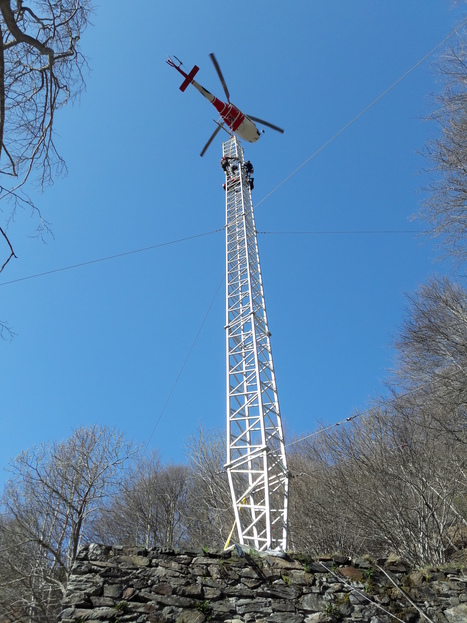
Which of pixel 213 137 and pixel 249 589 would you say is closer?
pixel 249 589

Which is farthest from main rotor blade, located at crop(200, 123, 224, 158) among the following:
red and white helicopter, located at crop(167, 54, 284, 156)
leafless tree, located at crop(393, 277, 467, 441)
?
leafless tree, located at crop(393, 277, 467, 441)

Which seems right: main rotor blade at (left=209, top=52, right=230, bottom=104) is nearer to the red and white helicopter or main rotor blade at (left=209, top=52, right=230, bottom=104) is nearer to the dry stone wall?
the red and white helicopter

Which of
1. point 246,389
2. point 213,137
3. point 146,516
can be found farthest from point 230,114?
point 146,516

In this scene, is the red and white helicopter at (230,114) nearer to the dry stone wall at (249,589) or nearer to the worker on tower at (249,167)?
the worker on tower at (249,167)

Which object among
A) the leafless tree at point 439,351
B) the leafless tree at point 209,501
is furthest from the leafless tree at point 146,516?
the leafless tree at point 439,351

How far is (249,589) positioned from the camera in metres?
4.40

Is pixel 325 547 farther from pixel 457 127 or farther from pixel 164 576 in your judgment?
pixel 457 127

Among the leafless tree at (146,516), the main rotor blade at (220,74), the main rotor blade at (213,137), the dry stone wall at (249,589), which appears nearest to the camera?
the dry stone wall at (249,589)

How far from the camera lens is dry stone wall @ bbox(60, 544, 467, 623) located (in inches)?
162

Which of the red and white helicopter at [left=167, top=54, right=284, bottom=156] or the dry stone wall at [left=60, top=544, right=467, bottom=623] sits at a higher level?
the red and white helicopter at [left=167, top=54, right=284, bottom=156]

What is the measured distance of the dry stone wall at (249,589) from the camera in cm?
412

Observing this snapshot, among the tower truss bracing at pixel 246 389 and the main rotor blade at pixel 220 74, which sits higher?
the main rotor blade at pixel 220 74

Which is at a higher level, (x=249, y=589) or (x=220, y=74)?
(x=220, y=74)

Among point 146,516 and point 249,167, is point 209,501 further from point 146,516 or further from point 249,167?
point 249,167
